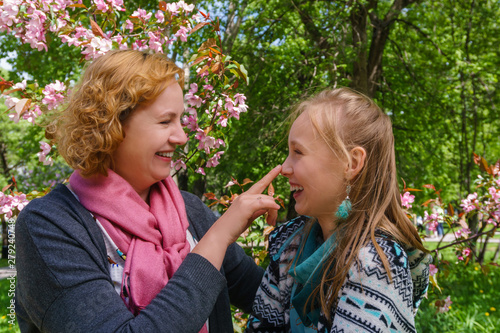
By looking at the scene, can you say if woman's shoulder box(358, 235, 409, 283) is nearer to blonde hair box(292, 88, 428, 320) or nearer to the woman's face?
blonde hair box(292, 88, 428, 320)

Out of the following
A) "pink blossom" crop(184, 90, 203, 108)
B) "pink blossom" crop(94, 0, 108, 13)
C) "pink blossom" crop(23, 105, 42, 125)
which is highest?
"pink blossom" crop(94, 0, 108, 13)

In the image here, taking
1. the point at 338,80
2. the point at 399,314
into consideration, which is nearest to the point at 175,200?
the point at 399,314

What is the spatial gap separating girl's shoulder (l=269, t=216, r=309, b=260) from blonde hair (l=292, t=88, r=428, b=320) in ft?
0.68

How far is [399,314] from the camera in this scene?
121 cm

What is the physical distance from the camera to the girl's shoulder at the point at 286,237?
5.24ft

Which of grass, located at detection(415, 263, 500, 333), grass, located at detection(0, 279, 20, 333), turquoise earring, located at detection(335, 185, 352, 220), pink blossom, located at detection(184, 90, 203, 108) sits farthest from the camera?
grass, located at detection(0, 279, 20, 333)

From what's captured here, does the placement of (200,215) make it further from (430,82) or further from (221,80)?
(430,82)

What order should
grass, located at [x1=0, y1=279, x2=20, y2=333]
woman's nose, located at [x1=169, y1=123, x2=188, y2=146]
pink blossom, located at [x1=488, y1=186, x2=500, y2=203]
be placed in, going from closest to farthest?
woman's nose, located at [x1=169, y1=123, x2=188, y2=146], pink blossom, located at [x1=488, y1=186, x2=500, y2=203], grass, located at [x1=0, y1=279, x2=20, y2=333]

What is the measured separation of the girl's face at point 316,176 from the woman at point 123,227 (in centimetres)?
11

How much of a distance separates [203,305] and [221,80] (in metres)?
1.61

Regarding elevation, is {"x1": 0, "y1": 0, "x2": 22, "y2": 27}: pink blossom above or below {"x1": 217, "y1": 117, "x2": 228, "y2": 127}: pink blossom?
above

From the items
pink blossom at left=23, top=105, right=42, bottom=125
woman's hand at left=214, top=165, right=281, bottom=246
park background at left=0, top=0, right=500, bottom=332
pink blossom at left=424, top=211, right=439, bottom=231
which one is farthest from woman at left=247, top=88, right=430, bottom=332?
park background at left=0, top=0, right=500, bottom=332

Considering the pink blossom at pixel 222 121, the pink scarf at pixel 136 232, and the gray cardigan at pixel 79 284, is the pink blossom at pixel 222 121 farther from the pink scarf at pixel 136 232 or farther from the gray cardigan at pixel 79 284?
the gray cardigan at pixel 79 284

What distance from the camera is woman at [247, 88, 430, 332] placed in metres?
1.25
